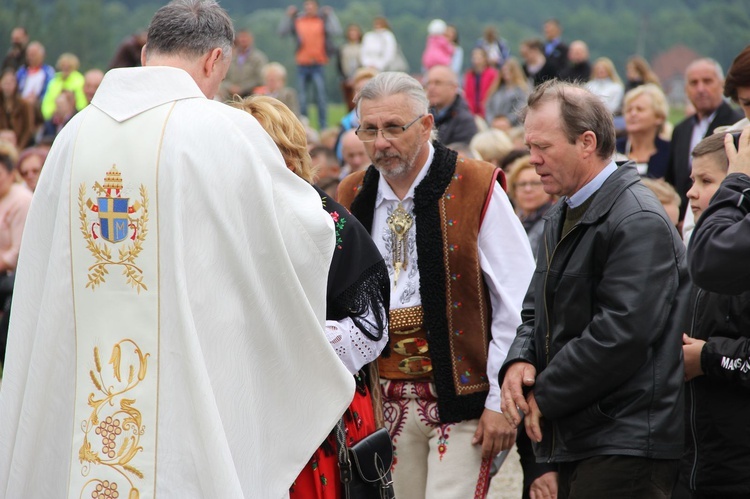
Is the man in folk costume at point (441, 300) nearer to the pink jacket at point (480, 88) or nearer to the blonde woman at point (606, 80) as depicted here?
the blonde woman at point (606, 80)

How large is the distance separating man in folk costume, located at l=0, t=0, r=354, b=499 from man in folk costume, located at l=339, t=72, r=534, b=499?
955 millimetres

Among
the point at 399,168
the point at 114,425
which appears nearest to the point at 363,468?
the point at 114,425

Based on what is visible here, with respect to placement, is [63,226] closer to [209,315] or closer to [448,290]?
[209,315]

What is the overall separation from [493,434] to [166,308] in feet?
5.45

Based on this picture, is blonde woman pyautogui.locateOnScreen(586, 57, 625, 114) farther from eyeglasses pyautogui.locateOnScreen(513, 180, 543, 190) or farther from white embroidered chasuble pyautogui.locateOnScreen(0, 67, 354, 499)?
white embroidered chasuble pyautogui.locateOnScreen(0, 67, 354, 499)

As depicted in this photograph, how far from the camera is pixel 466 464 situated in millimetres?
4148

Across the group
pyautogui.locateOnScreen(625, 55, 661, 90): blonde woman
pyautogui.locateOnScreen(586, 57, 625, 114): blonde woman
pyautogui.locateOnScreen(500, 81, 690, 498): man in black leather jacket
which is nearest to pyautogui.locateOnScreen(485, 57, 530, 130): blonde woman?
pyautogui.locateOnScreen(586, 57, 625, 114): blonde woman

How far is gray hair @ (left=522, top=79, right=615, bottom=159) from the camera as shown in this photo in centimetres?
358

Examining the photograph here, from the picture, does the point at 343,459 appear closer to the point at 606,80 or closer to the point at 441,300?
the point at 441,300

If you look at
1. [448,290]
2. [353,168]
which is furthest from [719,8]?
[448,290]

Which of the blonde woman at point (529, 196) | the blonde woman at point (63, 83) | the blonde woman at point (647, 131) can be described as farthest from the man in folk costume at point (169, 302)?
the blonde woman at point (63, 83)

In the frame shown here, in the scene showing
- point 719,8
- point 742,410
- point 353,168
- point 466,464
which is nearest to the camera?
point 742,410

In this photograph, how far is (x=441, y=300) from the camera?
163 inches

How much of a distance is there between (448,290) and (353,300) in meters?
0.75
